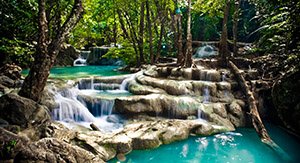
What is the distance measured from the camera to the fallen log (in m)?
7.35

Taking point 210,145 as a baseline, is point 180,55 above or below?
above

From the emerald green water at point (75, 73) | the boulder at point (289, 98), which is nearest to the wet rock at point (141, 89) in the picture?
the emerald green water at point (75, 73)

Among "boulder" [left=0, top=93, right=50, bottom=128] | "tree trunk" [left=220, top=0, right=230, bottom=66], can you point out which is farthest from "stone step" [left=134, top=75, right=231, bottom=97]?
"boulder" [left=0, top=93, right=50, bottom=128]

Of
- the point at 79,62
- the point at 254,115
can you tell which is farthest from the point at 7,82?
the point at 79,62

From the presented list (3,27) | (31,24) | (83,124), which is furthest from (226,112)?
(3,27)

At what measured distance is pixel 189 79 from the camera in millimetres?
10797

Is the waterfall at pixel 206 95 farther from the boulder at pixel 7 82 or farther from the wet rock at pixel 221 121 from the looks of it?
the boulder at pixel 7 82

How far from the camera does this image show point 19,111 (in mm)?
6113

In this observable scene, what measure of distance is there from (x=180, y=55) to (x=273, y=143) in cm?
617

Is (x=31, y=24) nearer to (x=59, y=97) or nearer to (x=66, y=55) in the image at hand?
(x=59, y=97)

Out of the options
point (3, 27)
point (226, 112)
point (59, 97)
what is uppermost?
point (3, 27)

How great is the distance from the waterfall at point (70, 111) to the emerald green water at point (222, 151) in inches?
112

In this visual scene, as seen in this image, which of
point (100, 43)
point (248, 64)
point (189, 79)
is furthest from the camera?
point (100, 43)

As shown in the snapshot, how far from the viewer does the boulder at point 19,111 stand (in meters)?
6.09
